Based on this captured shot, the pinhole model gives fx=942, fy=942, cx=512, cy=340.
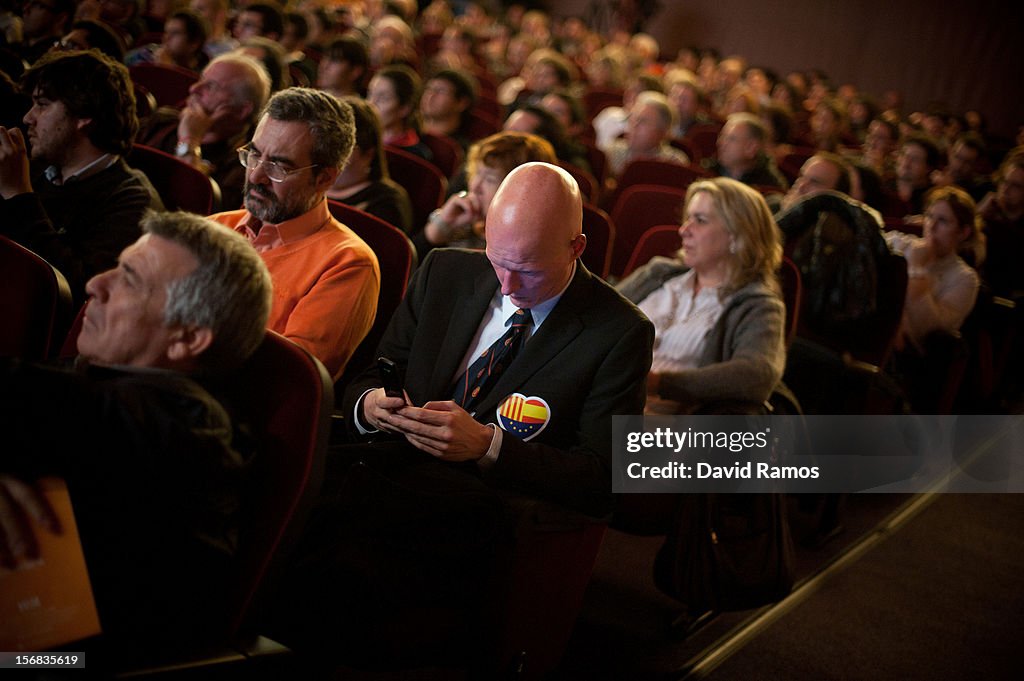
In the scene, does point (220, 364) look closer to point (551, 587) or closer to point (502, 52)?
point (551, 587)

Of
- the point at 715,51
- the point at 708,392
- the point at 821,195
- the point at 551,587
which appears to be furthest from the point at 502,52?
the point at 551,587

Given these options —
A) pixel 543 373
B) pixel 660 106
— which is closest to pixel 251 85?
pixel 543 373

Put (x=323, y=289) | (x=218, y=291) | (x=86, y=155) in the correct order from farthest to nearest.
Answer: (x=86, y=155), (x=323, y=289), (x=218, y=291)

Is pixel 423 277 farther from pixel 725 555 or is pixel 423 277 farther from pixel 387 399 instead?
pixel 725 555

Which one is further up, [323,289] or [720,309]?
[323,289]

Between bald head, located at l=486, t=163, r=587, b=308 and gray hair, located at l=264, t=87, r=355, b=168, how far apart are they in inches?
22.2

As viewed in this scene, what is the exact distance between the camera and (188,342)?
1.37 metres

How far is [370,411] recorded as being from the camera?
186 cm

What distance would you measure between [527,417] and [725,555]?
30.5 inches

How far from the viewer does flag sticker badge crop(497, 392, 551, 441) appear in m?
1.82

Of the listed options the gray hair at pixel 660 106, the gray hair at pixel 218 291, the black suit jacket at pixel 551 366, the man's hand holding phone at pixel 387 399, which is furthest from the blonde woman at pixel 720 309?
the gray hair at pixel 660 106

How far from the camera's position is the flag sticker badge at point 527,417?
1822 millimetres

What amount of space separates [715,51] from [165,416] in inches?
575

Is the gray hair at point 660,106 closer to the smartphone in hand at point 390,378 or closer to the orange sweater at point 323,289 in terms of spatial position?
the orange sweater at point 323,289
